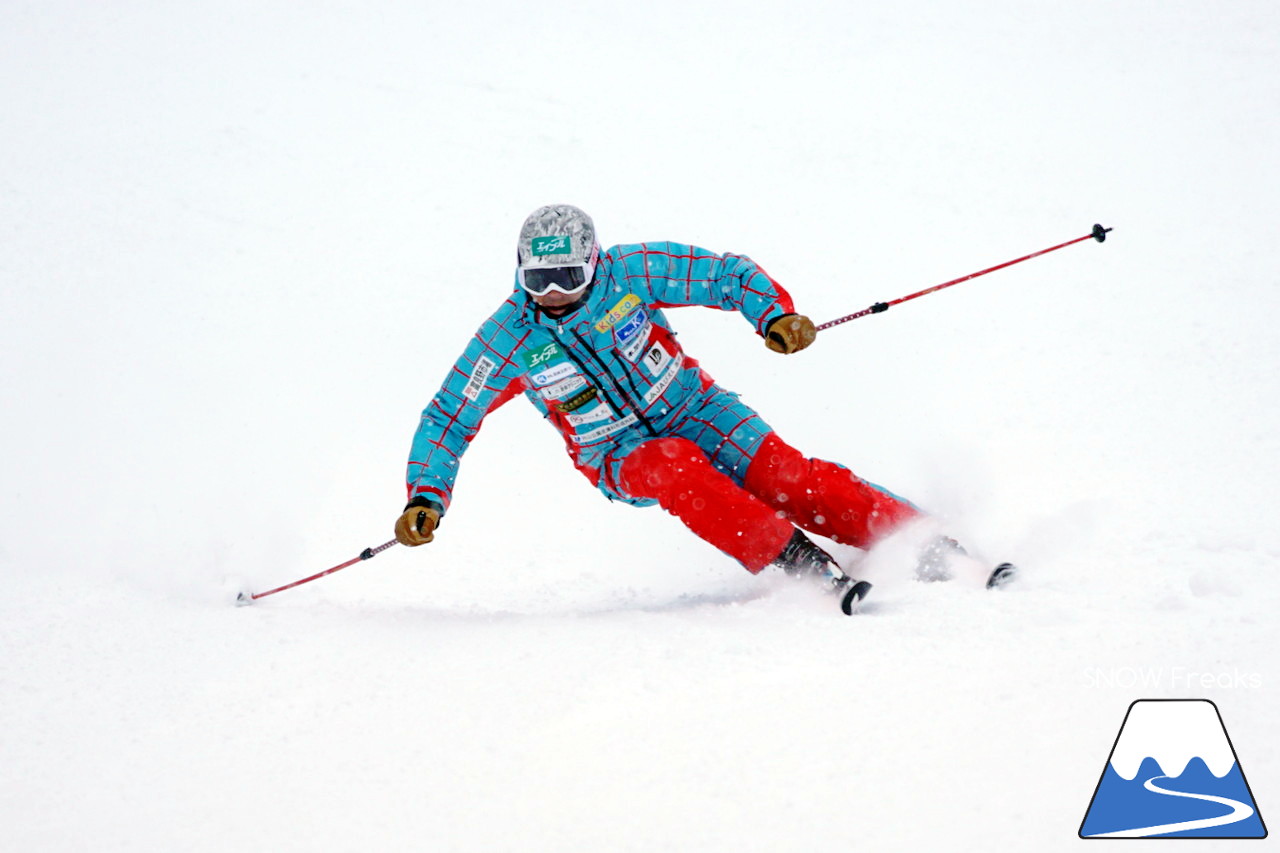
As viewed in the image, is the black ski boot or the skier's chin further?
the skier's chin

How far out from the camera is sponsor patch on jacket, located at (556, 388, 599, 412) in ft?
14.1

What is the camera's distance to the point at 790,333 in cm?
406

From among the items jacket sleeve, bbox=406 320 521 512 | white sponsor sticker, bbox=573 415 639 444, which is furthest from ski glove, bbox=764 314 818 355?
jacket sleeve, bbox=406 320 521 512

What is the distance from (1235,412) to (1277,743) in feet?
12.8

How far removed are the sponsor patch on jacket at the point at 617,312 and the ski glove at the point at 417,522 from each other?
971 millimetres

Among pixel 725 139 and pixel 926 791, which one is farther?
pixel 725 139

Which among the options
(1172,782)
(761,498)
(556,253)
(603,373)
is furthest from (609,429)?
(1172,782)

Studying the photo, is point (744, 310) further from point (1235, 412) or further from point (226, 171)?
point (226, 171)

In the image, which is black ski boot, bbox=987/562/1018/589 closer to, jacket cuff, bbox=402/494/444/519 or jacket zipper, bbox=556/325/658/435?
jacket zipper, bbox=556/325/658/435

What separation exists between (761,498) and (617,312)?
95 centimetres

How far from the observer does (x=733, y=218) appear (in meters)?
10.3

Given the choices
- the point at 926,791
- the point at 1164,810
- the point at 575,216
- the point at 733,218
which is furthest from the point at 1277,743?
the point at 733,218

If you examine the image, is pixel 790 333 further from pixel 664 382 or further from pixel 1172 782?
pixel 1172 782

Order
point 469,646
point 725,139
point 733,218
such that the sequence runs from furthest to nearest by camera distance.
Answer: point 725,139
point 733,218
point 469,646
